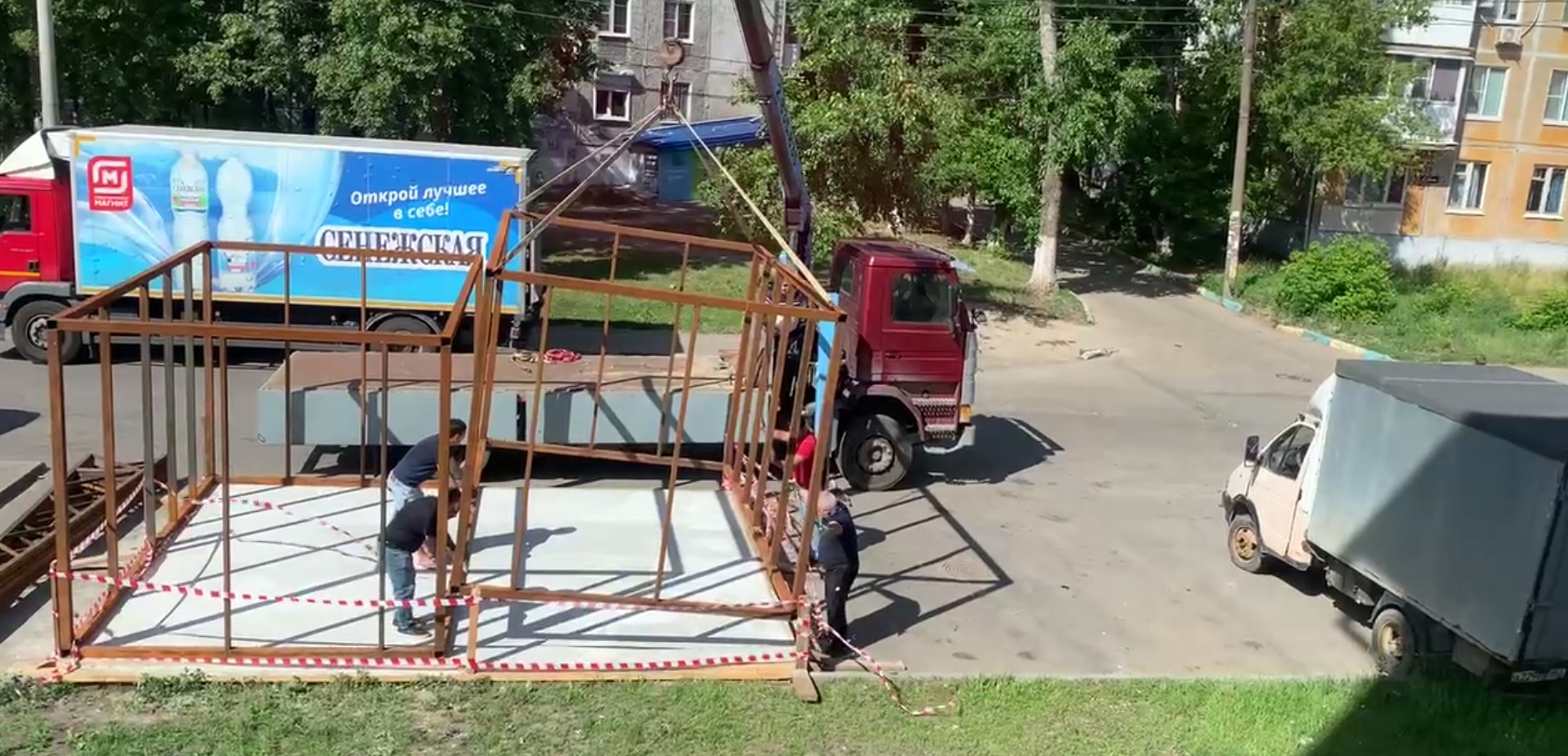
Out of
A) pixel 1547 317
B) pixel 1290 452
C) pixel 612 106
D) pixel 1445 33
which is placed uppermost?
pixel 1445 33

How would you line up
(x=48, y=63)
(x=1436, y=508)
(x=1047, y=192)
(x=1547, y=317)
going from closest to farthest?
(x=1436, y=508) < (x=48, y=63) < (x=1547, y=317) < (x=1047, y=192)

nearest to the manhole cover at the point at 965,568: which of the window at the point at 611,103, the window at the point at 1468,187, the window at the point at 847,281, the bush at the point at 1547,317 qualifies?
the window at the point at 847,281

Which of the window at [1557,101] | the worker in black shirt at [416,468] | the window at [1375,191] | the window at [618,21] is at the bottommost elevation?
the worker in black shirt at [416,468]

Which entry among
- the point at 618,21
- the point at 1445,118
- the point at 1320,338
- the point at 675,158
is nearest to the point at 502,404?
the point at 1320,338

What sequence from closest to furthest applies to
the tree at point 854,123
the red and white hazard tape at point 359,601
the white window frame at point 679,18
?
the red and white hazard tape at point 359,601, the tree at point 854,123, the white window frame at point 679,18

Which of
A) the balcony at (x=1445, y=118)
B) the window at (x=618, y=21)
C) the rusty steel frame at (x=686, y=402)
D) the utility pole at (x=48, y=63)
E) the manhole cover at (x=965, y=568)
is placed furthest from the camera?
the window at (x=618, y=21)

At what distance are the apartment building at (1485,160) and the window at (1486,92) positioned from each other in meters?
0.02

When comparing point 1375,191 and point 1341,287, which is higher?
point 1375,191

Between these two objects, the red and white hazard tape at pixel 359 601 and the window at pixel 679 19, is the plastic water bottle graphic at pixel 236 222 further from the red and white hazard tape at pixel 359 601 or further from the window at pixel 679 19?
the window at pixel 679 19

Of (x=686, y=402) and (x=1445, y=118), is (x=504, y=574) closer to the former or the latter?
(x=686, y=402)

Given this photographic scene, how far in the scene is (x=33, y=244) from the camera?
1656cm

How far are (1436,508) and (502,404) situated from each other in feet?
26.6

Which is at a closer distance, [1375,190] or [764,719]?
[764,719]

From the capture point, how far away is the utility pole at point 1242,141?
2638 cm
